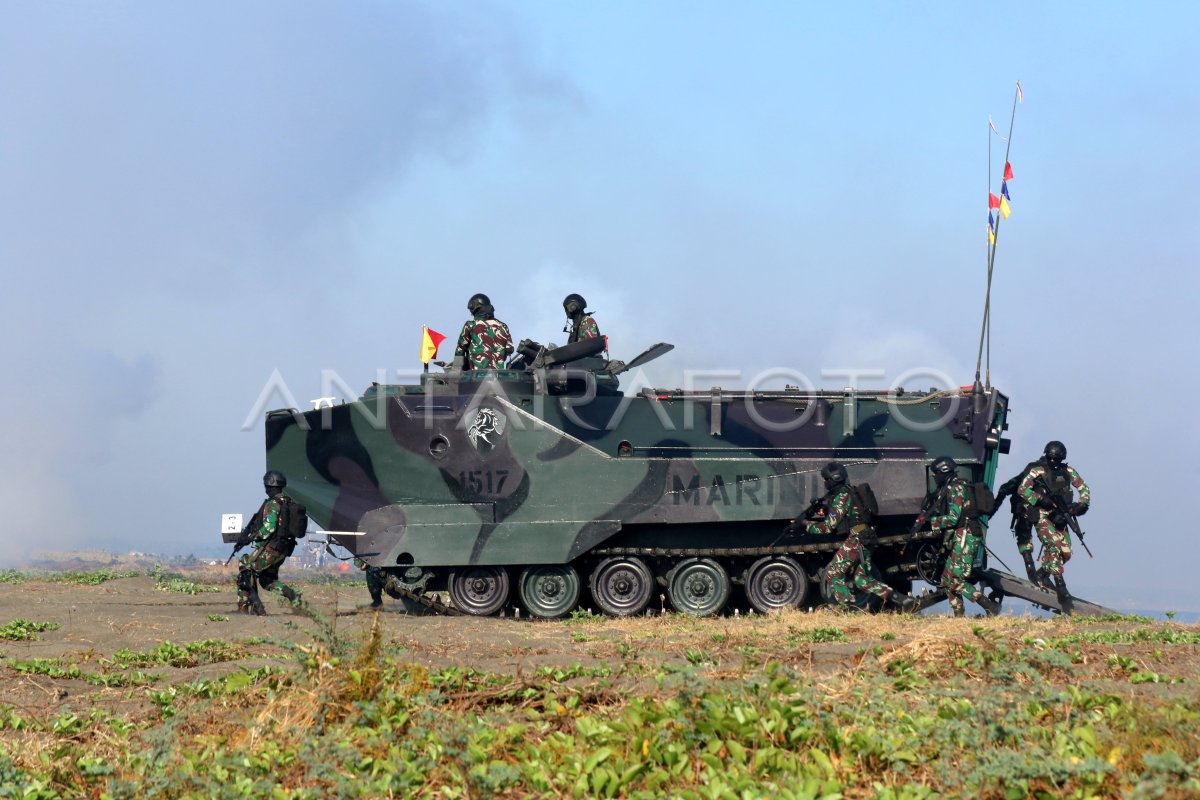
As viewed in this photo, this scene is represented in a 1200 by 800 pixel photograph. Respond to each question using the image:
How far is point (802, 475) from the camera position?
1548 centimetres

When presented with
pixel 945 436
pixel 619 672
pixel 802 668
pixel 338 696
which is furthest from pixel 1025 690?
pixel 945 436

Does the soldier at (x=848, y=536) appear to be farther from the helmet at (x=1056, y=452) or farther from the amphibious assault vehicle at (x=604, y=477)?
the helmet at (x=1056, y=452)

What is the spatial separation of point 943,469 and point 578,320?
5.23 m

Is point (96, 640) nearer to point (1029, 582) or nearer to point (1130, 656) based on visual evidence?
point (1130, 656)

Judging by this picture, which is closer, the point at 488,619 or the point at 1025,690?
the point at 1025,690

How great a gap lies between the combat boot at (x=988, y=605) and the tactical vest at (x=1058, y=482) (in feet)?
4.75

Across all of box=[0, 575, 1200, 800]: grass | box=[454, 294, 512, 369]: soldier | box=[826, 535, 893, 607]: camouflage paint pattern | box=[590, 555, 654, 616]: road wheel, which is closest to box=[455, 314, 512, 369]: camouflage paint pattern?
box=[454, 294, 512, 369]: soldier

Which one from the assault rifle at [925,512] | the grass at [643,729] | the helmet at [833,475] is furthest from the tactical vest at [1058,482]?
the grass at [643,729]

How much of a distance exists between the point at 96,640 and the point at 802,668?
750 centimetres

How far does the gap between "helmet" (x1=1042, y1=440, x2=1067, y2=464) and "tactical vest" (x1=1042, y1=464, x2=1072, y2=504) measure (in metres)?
0.09

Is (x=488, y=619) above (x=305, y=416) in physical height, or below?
below

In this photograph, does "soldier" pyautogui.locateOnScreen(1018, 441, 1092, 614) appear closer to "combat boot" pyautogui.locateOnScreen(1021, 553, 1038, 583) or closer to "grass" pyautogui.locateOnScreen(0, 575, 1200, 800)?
"combat boot" pyautogui.locateOnScreen(1021, 553, 1038, 583)

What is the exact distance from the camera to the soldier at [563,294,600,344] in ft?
56.9

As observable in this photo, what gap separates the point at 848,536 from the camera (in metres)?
15.1
